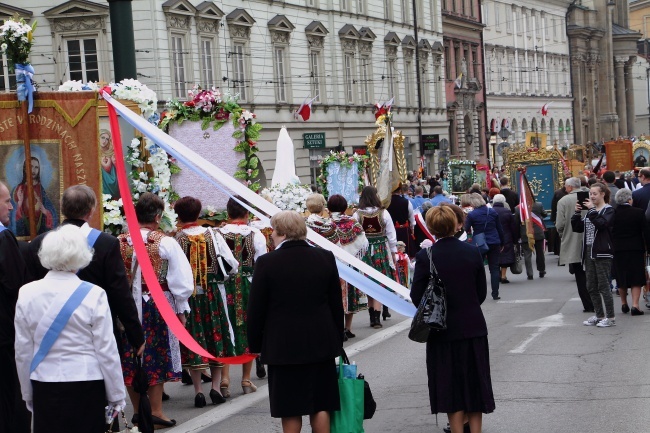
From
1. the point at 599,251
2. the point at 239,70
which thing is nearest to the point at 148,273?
the point at 599,251

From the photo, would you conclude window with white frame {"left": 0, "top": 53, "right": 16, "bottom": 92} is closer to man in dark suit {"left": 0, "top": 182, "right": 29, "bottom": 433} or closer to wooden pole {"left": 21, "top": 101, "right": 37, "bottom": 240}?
wooden pole {"left": 21, "top": 101, "right": 37, "bottom": 240}

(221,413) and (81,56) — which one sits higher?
(81,56)

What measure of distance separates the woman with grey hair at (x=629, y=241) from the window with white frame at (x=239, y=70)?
88.2 ft

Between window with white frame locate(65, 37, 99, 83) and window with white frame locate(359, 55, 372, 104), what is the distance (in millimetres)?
16386

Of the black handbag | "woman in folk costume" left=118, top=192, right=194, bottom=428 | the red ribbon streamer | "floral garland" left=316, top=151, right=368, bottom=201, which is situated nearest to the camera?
the black handbag

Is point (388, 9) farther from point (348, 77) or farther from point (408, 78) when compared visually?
point (348, 77)

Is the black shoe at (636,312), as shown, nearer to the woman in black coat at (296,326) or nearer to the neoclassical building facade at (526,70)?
the woman in black coat at (296,326)

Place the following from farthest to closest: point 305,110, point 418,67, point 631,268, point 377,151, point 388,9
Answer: point 418,67
point 388,9
point 305,110
point 377,151
point 631,268

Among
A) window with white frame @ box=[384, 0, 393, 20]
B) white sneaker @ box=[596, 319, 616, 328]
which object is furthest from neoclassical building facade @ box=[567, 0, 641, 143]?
white sneaker @ box=[596, 319, 616, 328]

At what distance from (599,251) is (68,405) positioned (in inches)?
365

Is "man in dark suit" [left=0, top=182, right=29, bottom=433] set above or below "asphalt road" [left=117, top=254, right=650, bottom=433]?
above

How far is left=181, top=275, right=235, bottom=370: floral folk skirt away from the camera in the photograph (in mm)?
10930

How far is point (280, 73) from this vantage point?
4456 centimetres

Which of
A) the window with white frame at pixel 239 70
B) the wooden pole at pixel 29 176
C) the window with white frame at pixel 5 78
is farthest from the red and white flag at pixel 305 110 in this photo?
the wooden pole at pixel 29 176
